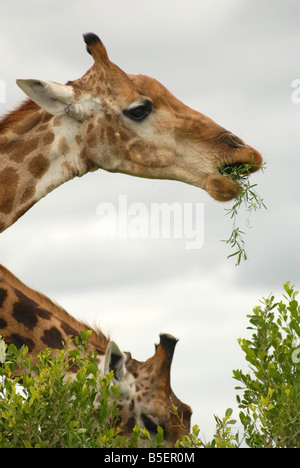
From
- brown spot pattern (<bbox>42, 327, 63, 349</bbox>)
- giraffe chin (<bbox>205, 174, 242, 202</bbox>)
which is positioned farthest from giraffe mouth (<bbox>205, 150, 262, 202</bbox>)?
brown spot pattern (<bbox>42, 327, 63, 349</bbox>)

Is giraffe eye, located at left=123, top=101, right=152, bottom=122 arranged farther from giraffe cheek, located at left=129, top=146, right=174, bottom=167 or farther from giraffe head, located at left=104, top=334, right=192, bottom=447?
giraffe head, located at left=104, top=334, right=192, bottom=447

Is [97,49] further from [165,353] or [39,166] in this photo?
[165,353]

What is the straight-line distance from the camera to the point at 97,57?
9750 millimetres

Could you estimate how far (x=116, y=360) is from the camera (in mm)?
8398

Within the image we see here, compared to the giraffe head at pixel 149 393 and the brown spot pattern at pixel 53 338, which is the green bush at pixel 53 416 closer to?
A: the giraffe head at pixel 149 393

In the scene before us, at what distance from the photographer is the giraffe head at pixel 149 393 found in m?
8.39

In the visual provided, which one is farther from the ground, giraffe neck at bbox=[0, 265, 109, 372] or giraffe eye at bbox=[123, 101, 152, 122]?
giraffe eye at bbox=[123, 101, 152, 122]

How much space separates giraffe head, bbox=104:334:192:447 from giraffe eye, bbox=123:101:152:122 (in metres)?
2.64

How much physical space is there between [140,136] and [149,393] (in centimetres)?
305

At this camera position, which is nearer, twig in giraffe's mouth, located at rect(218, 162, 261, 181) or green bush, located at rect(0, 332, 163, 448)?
green bush, located at rect(0, 332, 163, 448)

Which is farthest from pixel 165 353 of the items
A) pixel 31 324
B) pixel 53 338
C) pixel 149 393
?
pixel 31 324

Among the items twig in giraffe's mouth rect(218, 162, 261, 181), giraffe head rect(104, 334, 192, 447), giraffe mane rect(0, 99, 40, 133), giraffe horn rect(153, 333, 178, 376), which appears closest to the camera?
giraffe head rect(104, 334, 192, 447)

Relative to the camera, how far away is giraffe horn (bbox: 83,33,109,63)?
9719mm

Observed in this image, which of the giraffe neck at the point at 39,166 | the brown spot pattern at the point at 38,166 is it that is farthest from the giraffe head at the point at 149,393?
the brown spot pattern at the point at 38,166
